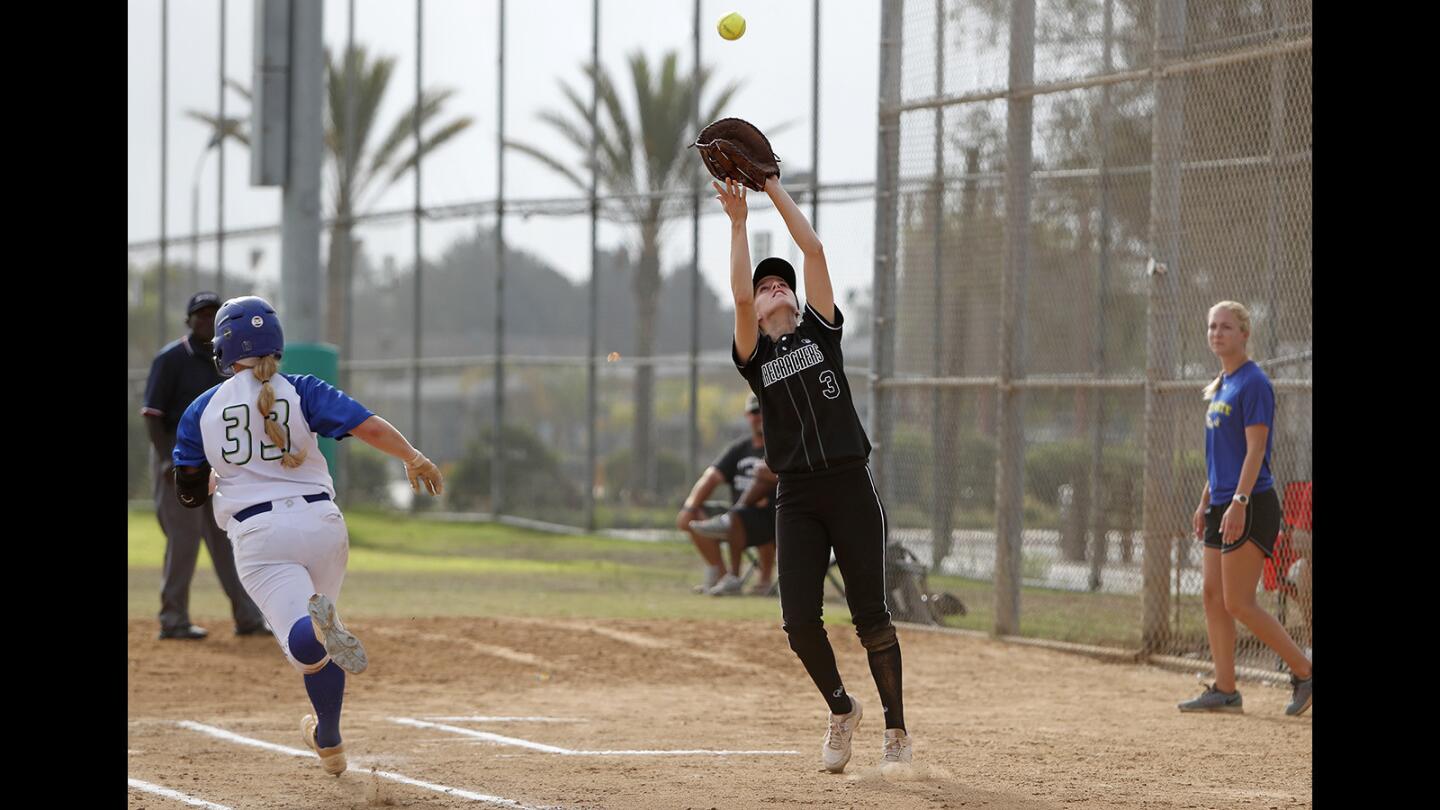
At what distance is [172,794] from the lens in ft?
19.9

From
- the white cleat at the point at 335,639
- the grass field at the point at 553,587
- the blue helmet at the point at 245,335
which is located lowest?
the grass field at the point at 553,587

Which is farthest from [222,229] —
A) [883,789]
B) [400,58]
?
[883,789]

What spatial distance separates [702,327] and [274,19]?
9.72 m

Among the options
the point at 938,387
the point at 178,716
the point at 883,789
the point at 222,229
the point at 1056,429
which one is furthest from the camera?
the point at 222,229

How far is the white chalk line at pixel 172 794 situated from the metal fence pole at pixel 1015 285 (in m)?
6.51

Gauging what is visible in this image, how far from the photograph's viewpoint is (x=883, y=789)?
6.05 meters

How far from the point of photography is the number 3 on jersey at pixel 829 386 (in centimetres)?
627

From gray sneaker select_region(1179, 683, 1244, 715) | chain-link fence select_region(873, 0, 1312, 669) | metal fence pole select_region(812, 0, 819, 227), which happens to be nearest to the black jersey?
gray sneaker select_region(1179, 683, 1244, 715)

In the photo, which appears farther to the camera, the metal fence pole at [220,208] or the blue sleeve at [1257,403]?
the metal fence pole at [220,208]

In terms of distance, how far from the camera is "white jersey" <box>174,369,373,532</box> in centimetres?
614

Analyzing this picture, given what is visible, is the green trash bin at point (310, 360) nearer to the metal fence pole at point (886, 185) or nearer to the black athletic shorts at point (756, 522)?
the black athletic shorts at point (756, 522)

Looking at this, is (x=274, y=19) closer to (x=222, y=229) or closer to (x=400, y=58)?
(x=400, y=58)

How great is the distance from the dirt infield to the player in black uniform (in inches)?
16.9

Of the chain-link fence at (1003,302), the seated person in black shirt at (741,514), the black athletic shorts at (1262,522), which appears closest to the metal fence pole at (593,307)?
the chain-link fence at (1003,302)
